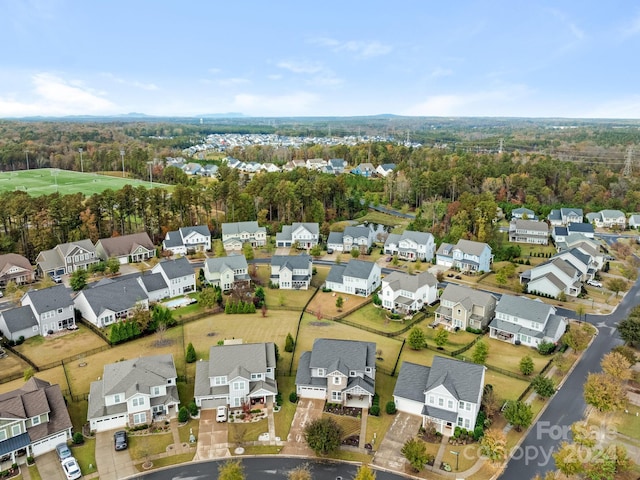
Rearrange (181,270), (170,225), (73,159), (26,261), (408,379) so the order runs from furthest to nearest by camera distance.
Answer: (73,159) → (170,225) → (26,261) → (181,270) → (408,379)

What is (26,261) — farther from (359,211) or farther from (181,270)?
(359,211)

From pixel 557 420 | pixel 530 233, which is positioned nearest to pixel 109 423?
pixel 557 420

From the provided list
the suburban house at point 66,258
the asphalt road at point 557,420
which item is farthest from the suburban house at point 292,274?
the asphalt road at point 557,420

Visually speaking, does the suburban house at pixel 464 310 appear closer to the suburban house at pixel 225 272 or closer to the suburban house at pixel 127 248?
the suburban house at pixel 225 272

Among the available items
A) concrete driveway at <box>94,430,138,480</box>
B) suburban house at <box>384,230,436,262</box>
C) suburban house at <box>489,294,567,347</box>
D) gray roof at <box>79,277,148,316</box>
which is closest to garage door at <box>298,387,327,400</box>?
concrete driveway at <box>94,430,138,480</box>

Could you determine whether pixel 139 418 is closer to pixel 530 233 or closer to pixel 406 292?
pixel 406 292

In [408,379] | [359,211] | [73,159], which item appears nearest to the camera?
[408,379]

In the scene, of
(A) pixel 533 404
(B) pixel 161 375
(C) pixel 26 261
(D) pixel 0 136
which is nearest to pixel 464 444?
(A) pixel 533 404
